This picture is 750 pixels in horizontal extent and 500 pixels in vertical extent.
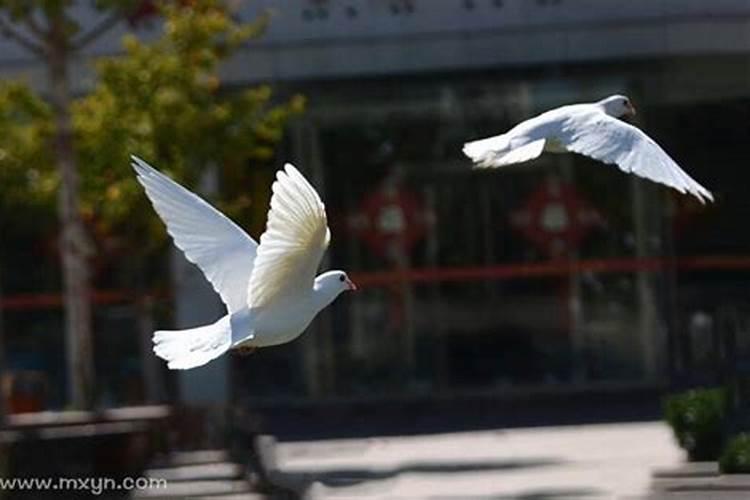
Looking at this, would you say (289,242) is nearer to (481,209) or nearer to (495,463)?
(495,463)

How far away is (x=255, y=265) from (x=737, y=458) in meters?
5.43

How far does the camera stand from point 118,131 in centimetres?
1630

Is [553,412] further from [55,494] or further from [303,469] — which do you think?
[55,494]

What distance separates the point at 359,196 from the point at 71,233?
6883 mm

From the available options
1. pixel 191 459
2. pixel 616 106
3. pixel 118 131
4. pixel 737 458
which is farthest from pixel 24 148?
pixel 616 106

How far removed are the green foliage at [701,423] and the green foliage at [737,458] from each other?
71 centimetres

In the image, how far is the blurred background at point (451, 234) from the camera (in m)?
21.3

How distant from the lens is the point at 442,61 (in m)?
21.6

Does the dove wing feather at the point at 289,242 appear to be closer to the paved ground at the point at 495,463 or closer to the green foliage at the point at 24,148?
the paved ground at the point at 495,463

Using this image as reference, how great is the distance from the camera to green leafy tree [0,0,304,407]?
16.0 metres

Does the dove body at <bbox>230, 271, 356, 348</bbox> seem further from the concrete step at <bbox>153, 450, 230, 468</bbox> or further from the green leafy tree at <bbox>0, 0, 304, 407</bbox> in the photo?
the green leafy tree at <bbox>0, 0, 304, 407</bbox>

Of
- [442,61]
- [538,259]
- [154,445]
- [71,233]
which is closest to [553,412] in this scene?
[538,259]

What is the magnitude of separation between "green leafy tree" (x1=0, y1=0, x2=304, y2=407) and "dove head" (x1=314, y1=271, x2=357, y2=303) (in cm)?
686

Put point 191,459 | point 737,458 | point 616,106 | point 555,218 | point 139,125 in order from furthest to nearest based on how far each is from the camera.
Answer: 1. point 555,218
2. point 139,125
3. point 191,459
4. point 737,458
5. point 616,106
